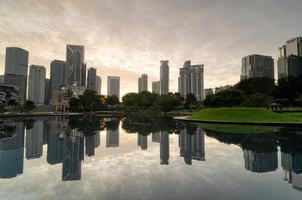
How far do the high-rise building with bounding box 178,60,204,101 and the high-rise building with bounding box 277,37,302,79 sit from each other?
62.8 meters

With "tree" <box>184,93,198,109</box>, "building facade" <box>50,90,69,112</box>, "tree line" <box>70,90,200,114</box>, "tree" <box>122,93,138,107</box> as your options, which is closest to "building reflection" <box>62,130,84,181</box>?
"tree line" <box>70,90,200,114</box>

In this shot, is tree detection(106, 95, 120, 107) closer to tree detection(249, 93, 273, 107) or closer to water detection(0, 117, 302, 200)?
tree detection(249, 93, 273, 107)

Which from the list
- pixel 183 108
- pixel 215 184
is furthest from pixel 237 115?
pixel 183 108

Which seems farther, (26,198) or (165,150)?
(165,150)

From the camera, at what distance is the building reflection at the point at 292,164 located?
9.10m

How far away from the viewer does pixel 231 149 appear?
1582 centimetres

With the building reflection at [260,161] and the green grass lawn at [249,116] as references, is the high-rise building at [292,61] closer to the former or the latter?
the green grass lawn at [249,116]

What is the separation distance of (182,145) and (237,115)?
82.9 feet

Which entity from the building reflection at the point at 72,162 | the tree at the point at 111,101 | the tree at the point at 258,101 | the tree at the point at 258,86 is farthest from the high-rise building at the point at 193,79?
the building reflection at the point at 72,162

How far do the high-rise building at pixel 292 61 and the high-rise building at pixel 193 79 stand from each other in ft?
206

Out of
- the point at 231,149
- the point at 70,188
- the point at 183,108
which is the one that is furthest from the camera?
the point at 183,108

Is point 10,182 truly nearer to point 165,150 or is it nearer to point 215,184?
point 215,184

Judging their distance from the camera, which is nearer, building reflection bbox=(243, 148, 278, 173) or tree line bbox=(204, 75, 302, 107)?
building reflection bbox=(243, 148, 278, 173)

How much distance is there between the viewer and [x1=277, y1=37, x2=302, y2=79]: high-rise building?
121 metres
